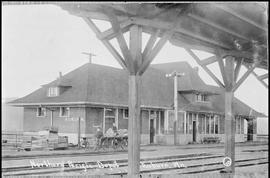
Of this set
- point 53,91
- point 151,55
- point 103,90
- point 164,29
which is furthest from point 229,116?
point 53,91

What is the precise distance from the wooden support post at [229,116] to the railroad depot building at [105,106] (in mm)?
8158

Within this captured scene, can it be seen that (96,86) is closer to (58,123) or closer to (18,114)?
(58,123)

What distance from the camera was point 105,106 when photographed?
21109 millimetres

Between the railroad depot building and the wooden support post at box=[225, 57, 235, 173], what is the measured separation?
8.16m

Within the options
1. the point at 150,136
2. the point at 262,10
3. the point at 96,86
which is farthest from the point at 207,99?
the point at 262,10

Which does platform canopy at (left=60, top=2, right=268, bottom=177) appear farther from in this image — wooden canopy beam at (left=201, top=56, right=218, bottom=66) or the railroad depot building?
the railroad depot building

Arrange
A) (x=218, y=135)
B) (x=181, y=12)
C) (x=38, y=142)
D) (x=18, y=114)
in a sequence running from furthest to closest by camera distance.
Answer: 1. (x=18, y=114)
2. (x=218, y=135)
3. (x=38, y=142)
4. (x=181, y=12)

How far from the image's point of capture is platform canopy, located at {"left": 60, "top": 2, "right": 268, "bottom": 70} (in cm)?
712

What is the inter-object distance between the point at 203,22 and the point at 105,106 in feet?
44.0

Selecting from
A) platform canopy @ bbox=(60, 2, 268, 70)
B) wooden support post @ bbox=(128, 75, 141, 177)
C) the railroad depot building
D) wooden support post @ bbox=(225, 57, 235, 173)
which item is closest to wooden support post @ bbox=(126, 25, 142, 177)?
wooden support post @ bbox=(128, 75, 141, 177)

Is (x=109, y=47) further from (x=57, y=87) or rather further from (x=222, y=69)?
(x=57, y=87)

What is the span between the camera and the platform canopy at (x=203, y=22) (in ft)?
23.4

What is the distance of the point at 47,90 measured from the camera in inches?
862

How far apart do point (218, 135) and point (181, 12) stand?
52.7 feet
